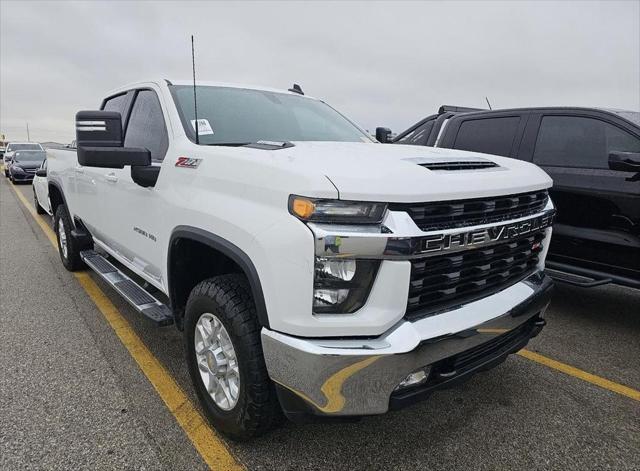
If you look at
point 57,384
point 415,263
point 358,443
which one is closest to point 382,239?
point 415,263

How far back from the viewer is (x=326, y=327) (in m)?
1.84

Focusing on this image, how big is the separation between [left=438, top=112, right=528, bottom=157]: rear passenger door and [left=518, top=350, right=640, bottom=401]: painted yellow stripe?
220 centimetres

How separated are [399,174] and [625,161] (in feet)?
9.07

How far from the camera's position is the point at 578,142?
14.4ft

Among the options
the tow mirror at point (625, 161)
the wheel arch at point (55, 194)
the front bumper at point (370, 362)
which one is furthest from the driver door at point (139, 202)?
the tow mirror at point (625, 161)

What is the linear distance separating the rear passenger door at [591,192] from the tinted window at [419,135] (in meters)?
2.03

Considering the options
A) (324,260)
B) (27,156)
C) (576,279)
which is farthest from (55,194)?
(27,156)

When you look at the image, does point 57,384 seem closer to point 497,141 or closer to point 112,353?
point 112,353

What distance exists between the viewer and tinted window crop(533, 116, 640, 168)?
4.12 meters

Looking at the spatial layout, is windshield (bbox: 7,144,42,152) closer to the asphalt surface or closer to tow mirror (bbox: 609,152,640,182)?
the asphalt surface

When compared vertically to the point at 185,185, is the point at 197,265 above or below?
below

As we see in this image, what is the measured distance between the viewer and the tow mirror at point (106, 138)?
256 centimetres

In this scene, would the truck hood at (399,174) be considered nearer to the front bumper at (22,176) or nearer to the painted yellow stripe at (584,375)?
the painted yellow stripe at (584,375)

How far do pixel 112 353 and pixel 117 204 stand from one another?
111 centimetres
